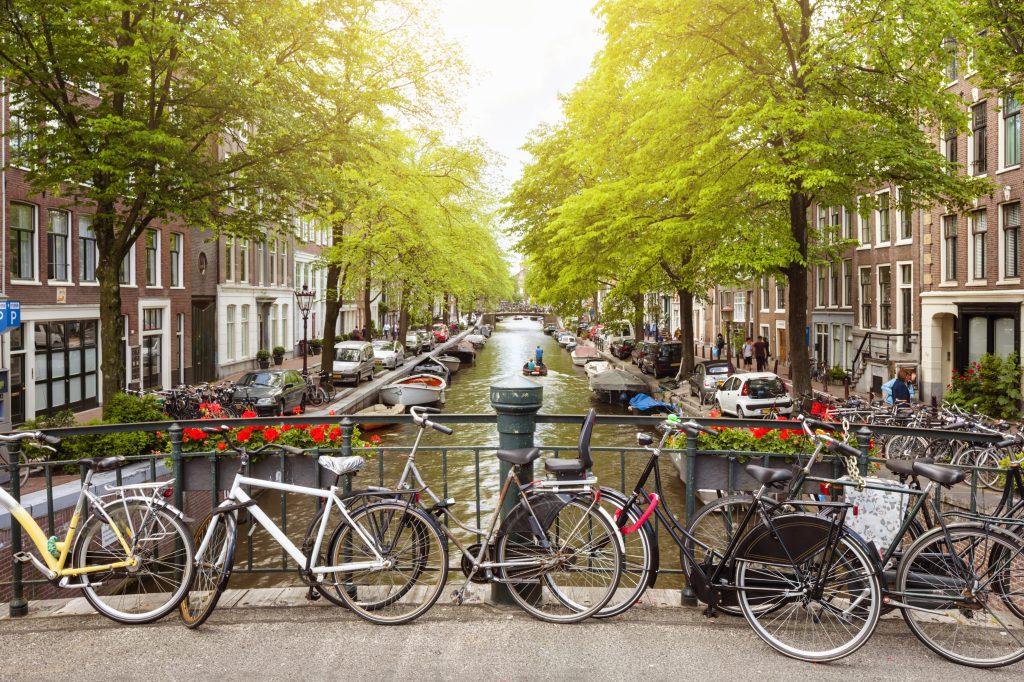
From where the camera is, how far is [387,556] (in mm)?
4824

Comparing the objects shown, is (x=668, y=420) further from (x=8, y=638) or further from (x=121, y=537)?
(x=8, y=638)

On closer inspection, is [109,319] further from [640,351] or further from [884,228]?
[640,351]

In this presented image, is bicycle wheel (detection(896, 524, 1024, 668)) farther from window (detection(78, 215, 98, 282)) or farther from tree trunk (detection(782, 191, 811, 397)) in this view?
window (detection(78, 215, 98, 282))

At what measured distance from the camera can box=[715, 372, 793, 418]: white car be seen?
21953 millimetres

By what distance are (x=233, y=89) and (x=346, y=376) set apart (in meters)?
19.0

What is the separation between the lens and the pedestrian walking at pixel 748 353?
35.6 m

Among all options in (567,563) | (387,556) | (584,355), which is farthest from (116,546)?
(584,355)

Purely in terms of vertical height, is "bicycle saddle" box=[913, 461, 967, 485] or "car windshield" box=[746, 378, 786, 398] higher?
"bicycle saddle" box=[913, 461, 967, 485]

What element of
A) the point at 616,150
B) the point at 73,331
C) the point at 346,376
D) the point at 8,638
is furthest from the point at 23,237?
the point at 8,638

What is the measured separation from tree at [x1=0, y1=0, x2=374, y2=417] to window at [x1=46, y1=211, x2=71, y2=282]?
7.07 meters

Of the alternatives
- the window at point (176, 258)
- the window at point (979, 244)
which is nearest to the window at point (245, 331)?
the window at point (176, 258)

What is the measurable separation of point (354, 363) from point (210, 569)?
2752cm

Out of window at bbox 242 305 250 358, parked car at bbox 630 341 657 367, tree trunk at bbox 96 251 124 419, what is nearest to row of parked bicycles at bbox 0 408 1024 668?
tree trunk at bbox 96 251 124 419

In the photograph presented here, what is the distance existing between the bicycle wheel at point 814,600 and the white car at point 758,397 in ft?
58.0
